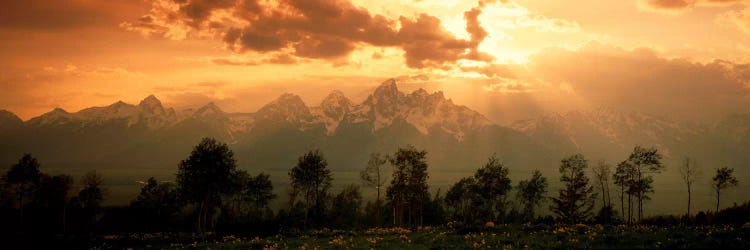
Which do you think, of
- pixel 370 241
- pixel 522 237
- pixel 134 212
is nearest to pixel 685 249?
pixel 522 237

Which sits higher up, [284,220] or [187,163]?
[187,163]

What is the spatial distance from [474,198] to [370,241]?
6879cm

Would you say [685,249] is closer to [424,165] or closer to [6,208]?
[424,165]

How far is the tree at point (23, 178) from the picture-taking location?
287 ft

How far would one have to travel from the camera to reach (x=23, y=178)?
88625 millimetres

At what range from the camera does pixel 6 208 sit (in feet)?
325

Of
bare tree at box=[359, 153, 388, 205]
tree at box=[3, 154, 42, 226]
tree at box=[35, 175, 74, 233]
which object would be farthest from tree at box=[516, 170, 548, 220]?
tree at box=[3, 154, 42, 226]

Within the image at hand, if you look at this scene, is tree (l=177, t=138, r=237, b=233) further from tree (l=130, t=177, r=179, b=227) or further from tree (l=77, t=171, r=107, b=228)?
tree (l=77, t=171, r=107, b=228)

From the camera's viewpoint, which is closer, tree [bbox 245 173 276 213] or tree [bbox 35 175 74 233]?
tree [bbox 35 175 74 233]

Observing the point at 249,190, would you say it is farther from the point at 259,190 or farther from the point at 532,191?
the point at 532,191

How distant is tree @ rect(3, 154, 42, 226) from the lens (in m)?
87.6

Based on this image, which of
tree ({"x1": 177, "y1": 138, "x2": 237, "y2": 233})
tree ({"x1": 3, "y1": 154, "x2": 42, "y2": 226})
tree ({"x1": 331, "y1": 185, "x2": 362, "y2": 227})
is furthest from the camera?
tree ({"x1": 331, "y1": 185, "x2": 362, "y2": 227})

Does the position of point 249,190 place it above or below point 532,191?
below

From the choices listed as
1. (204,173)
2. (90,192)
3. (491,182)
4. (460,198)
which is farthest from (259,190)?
(491,182)
